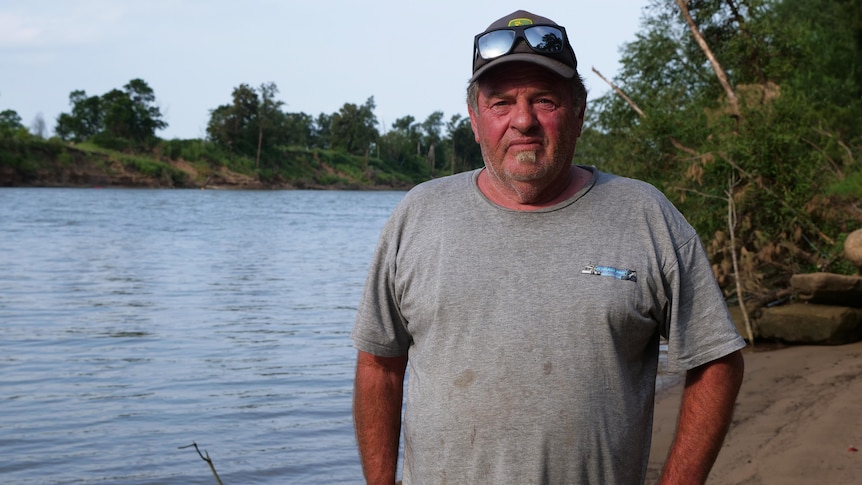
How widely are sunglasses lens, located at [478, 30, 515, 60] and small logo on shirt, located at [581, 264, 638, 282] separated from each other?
24.1 inches

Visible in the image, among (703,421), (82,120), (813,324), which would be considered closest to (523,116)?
(703,421)

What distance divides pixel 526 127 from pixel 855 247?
12068 millimetres

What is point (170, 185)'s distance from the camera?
315 feet

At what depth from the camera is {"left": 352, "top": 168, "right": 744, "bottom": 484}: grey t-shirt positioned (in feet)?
7.88

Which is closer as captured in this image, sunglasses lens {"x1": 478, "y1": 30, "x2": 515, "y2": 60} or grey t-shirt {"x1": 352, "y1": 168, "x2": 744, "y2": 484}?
grey t-shirt {"x1": 352, "y1": 168, "x2": 744, "y2": 484}

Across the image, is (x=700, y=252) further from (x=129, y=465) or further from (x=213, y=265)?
(x=213, y=265)

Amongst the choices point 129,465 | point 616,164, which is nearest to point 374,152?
point 616,164

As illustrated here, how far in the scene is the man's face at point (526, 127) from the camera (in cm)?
253

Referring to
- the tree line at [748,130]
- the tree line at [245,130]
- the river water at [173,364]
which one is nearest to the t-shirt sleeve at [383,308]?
the river water at [173,364]

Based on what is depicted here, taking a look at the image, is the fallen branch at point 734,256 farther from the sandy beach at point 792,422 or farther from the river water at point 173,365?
the river water at point 173,365

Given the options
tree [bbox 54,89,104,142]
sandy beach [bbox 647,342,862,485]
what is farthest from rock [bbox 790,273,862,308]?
tree [bbox 54,89,104,142]

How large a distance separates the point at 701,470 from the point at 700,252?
553 millimetres

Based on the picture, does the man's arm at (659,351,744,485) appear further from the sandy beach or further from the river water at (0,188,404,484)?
the river water at (0,188,404,484)

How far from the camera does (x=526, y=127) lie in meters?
2.54
